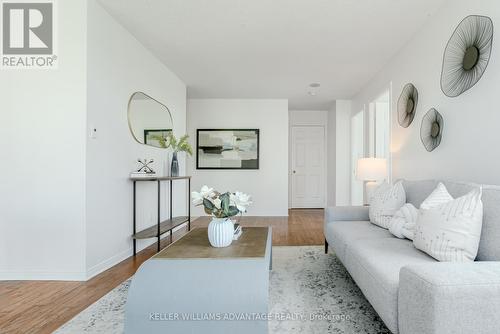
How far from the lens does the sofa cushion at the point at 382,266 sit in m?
1.31

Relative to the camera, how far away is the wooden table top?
1.70 meters

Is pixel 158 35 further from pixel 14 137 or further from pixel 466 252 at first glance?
pixel 466 252

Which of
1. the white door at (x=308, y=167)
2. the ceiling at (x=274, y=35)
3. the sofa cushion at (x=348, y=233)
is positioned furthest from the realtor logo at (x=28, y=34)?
the white door at (x=308, y=167)

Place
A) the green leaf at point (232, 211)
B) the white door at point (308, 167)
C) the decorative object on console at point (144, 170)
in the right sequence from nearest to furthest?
the green leaf at point (232, 211), the decorative object on console at point (144, 170), the white door at point (308, 167)

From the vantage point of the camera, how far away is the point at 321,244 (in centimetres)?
362

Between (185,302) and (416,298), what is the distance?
3.34 ft

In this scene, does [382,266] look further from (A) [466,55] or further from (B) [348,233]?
(A) [466,55]

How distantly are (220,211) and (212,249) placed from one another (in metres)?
0.25

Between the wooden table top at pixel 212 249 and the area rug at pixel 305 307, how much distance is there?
443 millimetres

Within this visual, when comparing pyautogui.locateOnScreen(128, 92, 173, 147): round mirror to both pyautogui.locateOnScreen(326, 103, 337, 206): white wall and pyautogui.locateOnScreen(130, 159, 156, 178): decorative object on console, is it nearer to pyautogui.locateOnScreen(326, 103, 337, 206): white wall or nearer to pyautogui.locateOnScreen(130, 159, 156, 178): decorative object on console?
pyautogui.locateOnScreen(130, 159, 156, 178): decorative object on console

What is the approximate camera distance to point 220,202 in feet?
6.27

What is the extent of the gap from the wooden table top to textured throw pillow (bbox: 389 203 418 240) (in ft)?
3.30

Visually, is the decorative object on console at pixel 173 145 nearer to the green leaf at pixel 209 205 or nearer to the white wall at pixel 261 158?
the white wall at pixel 261 158

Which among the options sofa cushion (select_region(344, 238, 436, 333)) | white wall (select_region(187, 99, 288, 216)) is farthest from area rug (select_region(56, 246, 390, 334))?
white wall (select_region(187, 99, 288, 216))
